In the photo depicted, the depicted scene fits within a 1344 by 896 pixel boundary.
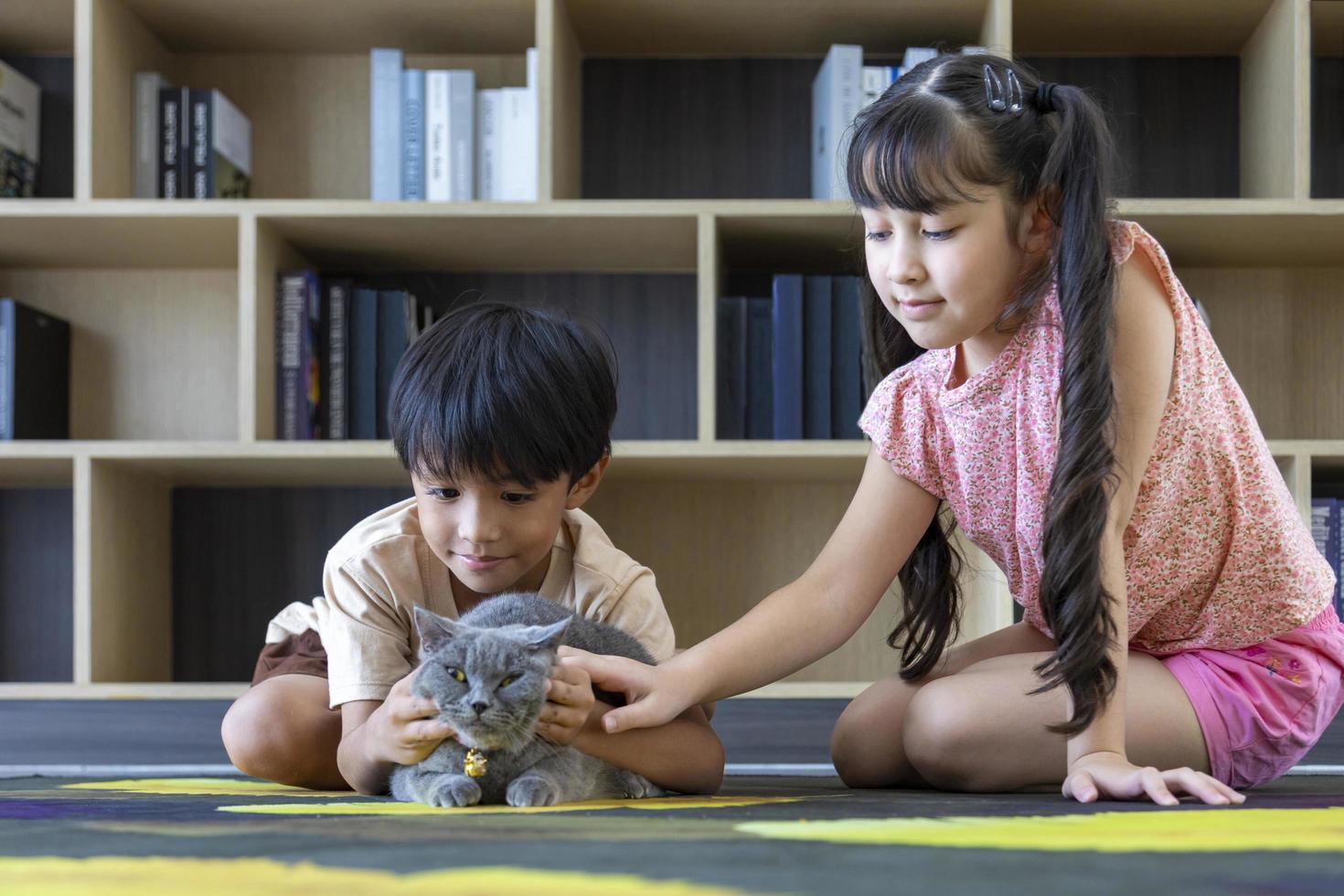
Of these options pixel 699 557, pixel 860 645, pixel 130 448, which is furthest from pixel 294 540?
pixel 860 645

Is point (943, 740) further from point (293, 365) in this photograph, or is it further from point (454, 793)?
point (293, 365)

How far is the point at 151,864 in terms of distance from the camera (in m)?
0.57

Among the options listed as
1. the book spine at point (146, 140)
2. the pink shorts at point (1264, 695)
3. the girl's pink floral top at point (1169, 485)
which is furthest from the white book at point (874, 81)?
the book spine at point (146, 140)

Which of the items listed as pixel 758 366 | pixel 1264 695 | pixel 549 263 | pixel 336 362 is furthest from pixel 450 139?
pixel 1264 695

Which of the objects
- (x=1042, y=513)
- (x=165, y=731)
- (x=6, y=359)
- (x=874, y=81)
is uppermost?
(x=874, y=81)

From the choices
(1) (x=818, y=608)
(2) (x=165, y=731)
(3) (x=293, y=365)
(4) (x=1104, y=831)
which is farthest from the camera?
(3) (x=293, y=365)

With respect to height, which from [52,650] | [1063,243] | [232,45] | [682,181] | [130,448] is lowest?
[52,650]

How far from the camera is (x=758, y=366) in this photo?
1.94 meters

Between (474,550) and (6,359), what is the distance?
1.23m

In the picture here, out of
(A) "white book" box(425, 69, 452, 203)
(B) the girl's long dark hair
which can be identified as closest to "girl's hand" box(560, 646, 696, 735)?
(B) the girl's long dark hair

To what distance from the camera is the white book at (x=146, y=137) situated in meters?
1.99

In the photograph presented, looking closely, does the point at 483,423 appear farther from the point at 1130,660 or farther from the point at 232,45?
the point at 232,45

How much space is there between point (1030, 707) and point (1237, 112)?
4.68 feet

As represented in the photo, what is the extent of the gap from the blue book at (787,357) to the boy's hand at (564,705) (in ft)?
3.26
